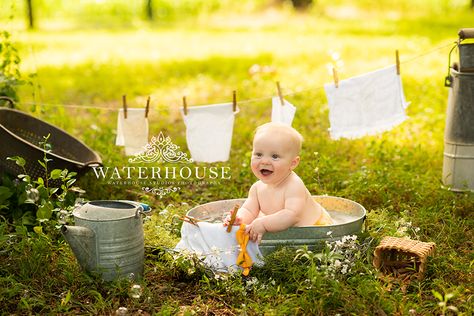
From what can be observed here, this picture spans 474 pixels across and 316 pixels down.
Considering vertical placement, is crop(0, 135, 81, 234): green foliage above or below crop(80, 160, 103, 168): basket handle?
below

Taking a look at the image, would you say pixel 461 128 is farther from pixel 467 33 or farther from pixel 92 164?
pixel 92 164

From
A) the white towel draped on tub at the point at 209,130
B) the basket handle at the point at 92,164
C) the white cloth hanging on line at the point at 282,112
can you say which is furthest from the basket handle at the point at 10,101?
the white cloth hanging on line at the point at 282,112

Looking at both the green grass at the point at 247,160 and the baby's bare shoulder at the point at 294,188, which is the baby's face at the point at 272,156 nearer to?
the baby's bare shoulder at the point at 294,188

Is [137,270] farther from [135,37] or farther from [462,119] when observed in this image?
[135,37]

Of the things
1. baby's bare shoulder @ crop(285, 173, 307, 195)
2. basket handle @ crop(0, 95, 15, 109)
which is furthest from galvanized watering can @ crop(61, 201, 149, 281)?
basket handle @ crop(0, 95, 15, 109)

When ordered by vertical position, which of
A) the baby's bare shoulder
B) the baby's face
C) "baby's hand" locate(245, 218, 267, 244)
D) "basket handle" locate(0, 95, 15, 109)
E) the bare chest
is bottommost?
"baby's hand" locate(245, 218, 267, 244)

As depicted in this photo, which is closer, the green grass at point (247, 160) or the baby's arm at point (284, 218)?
the green grass at point (247, 160)

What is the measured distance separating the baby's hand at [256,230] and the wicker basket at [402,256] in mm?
588

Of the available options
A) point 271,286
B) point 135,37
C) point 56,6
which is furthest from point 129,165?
point 56,6

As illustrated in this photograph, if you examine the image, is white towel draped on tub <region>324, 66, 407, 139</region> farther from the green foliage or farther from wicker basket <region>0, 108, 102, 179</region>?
the green foliage

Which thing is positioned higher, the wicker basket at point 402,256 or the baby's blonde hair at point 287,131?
the baby's blonde hair at point 287,131

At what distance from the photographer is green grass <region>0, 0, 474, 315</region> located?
3119mm

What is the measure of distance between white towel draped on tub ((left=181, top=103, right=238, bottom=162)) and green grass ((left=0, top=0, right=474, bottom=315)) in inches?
11.1

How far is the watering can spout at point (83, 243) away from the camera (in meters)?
3.21
